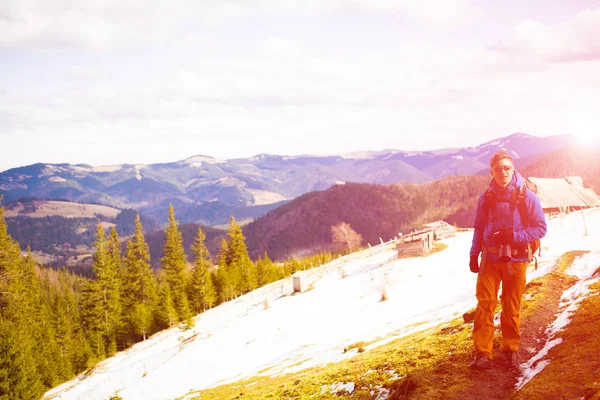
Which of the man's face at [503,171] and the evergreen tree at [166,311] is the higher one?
the man's face at [503,171]

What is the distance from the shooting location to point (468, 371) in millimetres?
8680

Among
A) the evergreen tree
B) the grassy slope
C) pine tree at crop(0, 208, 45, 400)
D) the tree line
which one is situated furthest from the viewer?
the evergreen tree

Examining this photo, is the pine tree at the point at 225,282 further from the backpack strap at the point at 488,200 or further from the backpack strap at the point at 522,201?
the backpack strap at the point at 522,201

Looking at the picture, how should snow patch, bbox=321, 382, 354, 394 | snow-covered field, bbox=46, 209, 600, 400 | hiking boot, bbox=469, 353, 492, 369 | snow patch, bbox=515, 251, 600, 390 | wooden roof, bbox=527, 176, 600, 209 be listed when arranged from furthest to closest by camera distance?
wooden roof, bbox=527, 176, 600, 209 < snow-covered field, bbox=46, 209, 600, 400 < snow patch, bbox=321, 382, 354, 394 < hiking boot, bbox=469, 353, 492, 369 < snow patch, bbox=515, 251, 600, 390

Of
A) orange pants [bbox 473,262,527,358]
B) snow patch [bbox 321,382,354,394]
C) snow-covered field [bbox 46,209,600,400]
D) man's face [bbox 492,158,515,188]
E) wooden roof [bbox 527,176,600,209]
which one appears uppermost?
man's face [bbox 492,158,515,188]

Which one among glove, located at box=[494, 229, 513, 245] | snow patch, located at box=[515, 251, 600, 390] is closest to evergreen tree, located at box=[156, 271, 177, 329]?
snow patch, located at box=[515, 251, 600, 390]

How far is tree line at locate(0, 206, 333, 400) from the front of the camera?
4262 centimetres

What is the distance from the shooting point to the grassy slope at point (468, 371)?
6.83 m

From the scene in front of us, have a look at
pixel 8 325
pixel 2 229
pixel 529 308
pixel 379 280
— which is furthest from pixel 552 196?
pixel 2 229

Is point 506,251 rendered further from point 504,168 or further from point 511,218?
point 504,168

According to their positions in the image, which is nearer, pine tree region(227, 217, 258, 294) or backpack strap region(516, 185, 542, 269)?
backpack strap region(516, 185, 542, 269)

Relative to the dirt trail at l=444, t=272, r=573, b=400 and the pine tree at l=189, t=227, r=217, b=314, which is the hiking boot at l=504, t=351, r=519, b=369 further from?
the pine tree at l=189, t=227, r=217, b=314

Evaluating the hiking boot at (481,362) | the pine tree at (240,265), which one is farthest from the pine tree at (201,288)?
the hiking boot at (481,362)

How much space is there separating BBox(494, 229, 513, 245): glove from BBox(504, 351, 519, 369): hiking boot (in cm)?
252
